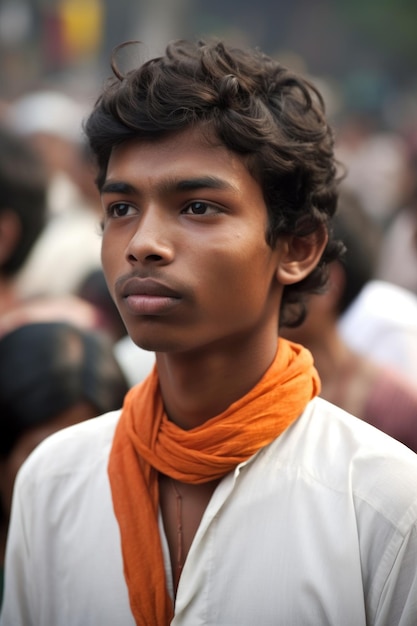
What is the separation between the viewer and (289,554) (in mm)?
2025

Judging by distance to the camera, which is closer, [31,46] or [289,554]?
[289,554]

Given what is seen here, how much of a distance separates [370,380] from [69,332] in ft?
3.80

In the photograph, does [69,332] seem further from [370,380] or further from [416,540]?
[416,540]

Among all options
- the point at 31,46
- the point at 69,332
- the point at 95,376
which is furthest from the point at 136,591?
the point at 31,46

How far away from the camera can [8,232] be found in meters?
4.39

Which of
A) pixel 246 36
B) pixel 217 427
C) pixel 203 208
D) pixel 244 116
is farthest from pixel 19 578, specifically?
pixel 246 36

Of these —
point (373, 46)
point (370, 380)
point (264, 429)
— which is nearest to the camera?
point (264, 429)

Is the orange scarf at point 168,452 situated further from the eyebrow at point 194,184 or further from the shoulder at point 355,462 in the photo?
the eyebrow at point 194,184

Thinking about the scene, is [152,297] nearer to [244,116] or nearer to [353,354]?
[244,116]

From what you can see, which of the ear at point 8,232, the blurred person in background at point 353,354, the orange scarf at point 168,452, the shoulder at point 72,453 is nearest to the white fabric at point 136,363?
the blurred person in background at point 353,354

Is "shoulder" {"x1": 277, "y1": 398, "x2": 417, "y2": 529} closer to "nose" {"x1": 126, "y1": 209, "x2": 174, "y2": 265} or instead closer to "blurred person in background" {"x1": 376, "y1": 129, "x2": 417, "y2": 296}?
"nose" {"x1": 126, "y1": 209, "x2": 174, "y2": 265}

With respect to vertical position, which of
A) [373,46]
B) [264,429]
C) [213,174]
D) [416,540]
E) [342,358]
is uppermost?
[373,46]

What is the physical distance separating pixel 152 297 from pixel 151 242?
0.40 feet

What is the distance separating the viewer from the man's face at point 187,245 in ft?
6.63
